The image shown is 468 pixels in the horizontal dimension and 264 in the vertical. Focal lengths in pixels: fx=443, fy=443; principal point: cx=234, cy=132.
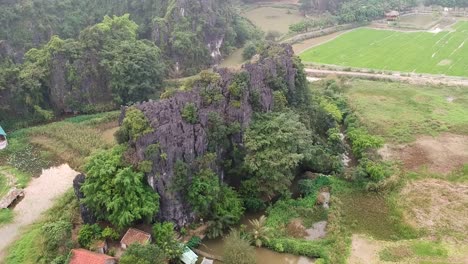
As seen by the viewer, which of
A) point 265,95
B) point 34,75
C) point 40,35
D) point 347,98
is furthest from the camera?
point 40,35

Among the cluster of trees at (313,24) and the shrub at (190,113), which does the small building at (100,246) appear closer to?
the shrub at (190,113)

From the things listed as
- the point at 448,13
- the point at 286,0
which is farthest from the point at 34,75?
the point at 448,13

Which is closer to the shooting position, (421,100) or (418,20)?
(421,100)

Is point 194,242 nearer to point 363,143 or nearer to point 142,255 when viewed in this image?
point 142,255

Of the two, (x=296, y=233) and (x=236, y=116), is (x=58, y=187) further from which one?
(x=296, y=233)

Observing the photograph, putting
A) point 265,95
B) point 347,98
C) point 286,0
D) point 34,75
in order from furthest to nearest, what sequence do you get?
point 286,0, point 347,98, point 34,75, point 265,95

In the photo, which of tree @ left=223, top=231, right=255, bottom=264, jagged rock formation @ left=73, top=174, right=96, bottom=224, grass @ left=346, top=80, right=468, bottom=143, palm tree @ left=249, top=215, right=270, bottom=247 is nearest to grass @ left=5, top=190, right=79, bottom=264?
jagged rock formation @ left=73, top=174, right=96, bottom=224

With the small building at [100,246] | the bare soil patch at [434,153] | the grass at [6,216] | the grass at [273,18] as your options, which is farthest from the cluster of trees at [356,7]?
the small building at [100,246]
